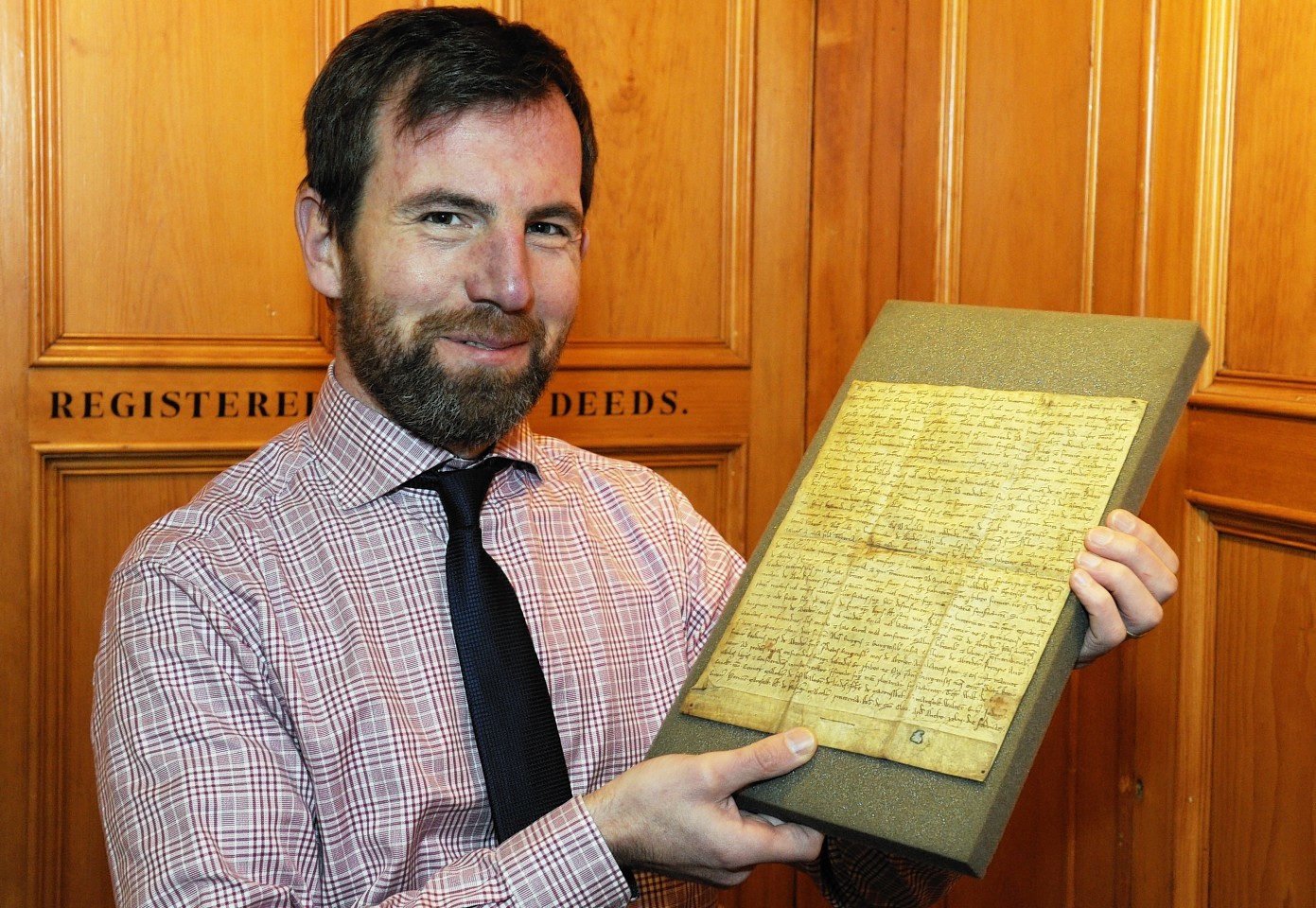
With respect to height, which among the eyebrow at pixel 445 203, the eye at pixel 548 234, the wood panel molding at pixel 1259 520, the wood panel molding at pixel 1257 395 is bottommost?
the wood panel molding at pixel 1259 520

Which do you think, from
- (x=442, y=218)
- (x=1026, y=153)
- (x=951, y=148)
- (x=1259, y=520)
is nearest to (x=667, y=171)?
(x=951, y=148)

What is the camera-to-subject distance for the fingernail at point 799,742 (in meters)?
0.90

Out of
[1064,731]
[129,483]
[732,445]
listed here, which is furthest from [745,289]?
[129,483]

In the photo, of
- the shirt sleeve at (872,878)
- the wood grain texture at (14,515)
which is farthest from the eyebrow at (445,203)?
the wood grain texture at (14,515)

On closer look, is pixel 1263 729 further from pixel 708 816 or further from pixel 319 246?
pixel 319 246

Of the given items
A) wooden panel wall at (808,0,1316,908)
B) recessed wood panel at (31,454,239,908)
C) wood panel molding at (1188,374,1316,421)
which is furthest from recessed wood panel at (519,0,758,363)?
wood panel molding at (1188,374,1316,421)

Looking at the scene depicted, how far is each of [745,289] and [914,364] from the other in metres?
1.03

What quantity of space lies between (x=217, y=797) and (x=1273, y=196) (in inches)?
47.2

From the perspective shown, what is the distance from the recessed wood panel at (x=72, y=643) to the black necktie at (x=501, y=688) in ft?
2.40

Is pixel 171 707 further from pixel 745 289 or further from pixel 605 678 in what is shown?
pixel 745 289

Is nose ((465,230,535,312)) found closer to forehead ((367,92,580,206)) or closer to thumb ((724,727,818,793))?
forehead ((367,92,580,206))

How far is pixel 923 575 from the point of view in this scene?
0.95m

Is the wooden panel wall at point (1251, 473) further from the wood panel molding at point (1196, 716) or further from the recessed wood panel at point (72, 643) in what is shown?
the recessed wood panel at point (72, 643)

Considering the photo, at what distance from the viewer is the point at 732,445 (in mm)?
2117
